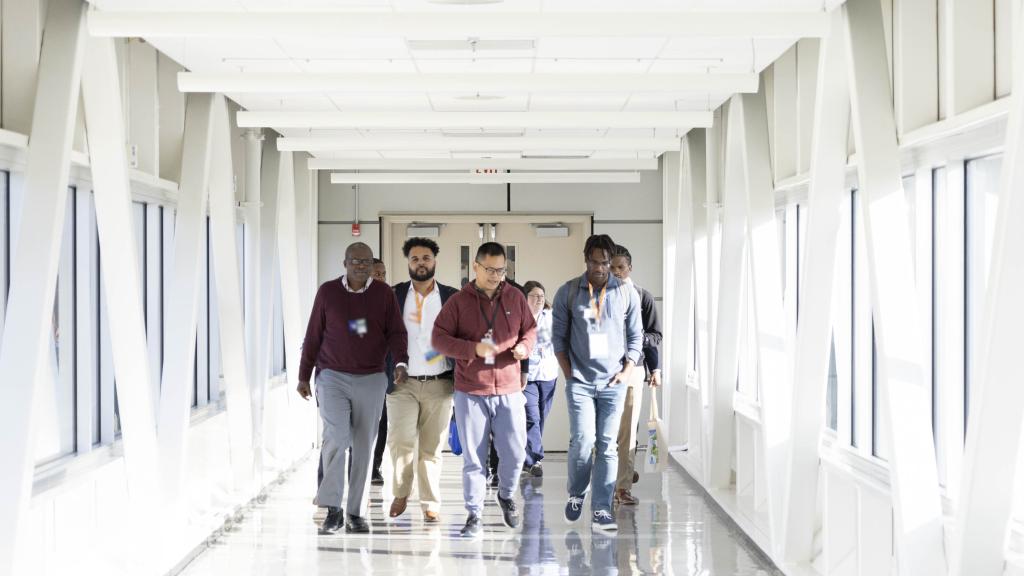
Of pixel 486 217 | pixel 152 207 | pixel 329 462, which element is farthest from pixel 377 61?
pixel 486 217

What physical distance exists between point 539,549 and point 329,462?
52.0 inches

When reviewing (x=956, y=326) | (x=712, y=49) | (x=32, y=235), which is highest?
(x=712, y=49)

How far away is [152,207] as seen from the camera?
6.91 meters

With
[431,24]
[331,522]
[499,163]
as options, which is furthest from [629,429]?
[431,24]

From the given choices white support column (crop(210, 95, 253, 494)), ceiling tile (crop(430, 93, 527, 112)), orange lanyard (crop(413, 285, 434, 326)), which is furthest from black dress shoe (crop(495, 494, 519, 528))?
ceiling tile (crop(430, 93, 527, 112))

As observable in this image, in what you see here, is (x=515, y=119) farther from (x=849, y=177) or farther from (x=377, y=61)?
(x=849, y=177)

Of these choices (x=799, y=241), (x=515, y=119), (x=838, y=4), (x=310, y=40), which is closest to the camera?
(x=838, y=4)

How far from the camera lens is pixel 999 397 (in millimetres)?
3279

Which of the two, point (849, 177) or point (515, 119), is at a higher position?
point (515, 119)

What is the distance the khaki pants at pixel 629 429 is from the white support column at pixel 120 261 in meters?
3.01

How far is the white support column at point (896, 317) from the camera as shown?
4.14m

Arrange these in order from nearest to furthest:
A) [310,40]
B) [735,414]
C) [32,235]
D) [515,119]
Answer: [32,235], [310,40], [515,119], [735,414]

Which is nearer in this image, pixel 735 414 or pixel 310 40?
pixel 310 40

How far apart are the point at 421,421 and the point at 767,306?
223cm
